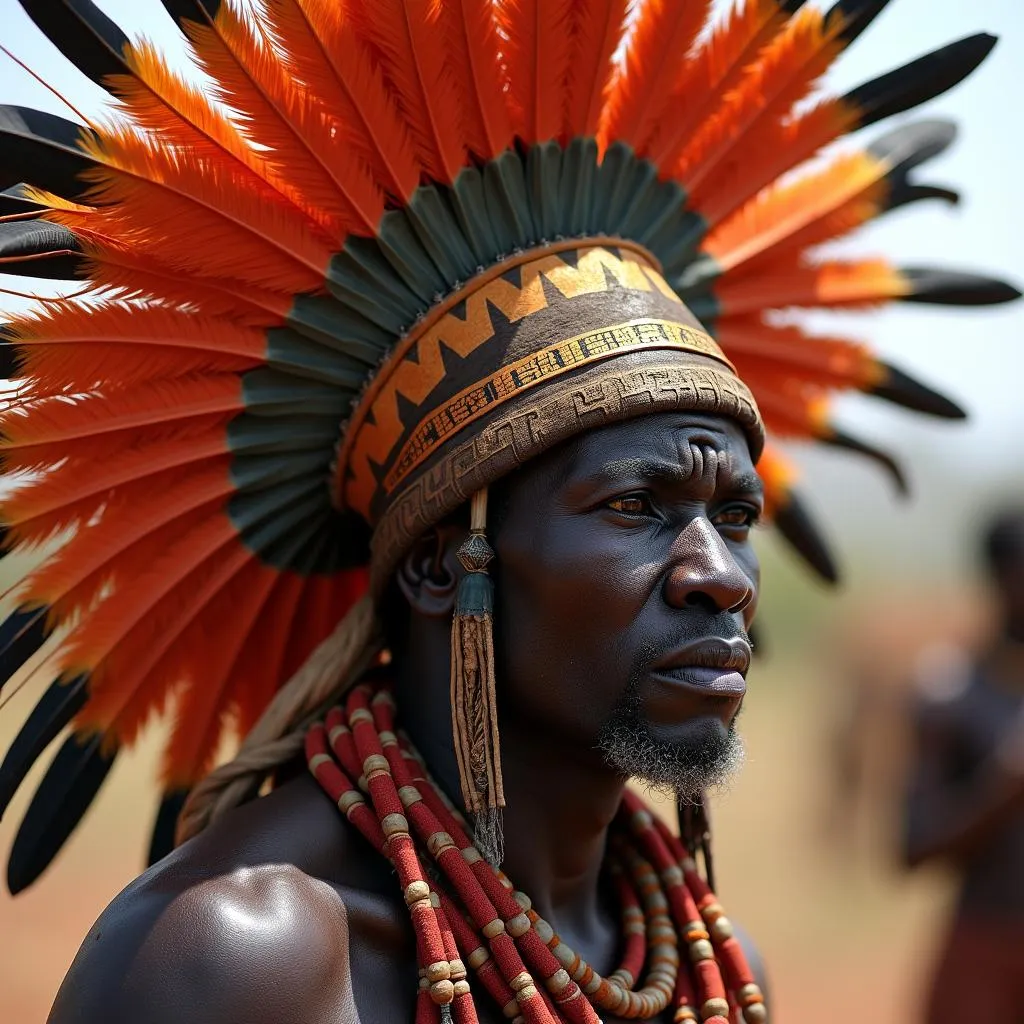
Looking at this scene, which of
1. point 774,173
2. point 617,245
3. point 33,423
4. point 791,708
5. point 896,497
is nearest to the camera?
point 33,423

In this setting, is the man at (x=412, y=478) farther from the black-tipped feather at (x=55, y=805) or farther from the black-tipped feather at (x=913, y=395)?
the black-tipped feather at (x=913, y=395)

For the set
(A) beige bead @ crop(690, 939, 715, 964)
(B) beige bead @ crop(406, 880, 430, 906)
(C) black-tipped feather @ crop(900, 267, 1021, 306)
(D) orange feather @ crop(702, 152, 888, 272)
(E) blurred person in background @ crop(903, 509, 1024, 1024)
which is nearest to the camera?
(B) beige bead @ crop(406, 880, 430, 906)

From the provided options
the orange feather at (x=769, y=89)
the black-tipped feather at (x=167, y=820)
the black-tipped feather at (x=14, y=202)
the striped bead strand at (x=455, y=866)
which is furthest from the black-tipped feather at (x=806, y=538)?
the black-tipped feather at (x=14, y=202)

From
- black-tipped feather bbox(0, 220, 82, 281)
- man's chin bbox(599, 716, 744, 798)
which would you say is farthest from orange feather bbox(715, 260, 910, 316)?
black-tipped feather bbox(0, 220, 82, 281)

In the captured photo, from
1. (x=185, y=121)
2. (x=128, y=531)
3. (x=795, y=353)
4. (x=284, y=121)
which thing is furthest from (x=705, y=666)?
(x=185, y=121)

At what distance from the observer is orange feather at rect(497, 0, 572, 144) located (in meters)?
3.07

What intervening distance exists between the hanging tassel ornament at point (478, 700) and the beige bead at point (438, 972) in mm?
276

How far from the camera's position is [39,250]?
2.82 metres

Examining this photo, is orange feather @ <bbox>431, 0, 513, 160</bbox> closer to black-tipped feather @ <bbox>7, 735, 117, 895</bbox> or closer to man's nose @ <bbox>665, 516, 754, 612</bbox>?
man's nose @ <bbox>665, 516, 754, 612</bbox>

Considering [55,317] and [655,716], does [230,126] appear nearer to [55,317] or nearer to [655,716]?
[55,317]

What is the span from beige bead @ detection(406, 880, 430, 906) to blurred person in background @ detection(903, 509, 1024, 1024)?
395 centimetres

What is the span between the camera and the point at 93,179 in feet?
9.44

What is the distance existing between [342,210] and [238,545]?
853mm

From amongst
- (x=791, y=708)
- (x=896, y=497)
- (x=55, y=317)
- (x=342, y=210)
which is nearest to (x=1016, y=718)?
(x=896, y=497)
